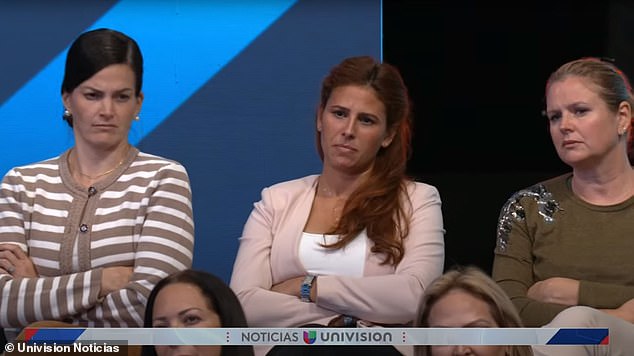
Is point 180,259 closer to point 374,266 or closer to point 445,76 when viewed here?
point 374,266

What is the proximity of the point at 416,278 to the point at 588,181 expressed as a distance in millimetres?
623

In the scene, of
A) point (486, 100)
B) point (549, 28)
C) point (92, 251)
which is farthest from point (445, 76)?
point (92, 251)

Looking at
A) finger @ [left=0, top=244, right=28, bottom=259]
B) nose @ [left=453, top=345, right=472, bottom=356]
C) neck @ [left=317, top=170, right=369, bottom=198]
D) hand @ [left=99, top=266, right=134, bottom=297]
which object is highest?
neck @ [left=317, top=170, right=369, bottom=198]

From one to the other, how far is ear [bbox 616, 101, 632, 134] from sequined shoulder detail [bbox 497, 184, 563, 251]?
0.98ft

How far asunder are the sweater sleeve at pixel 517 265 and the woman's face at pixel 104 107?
4.04ft

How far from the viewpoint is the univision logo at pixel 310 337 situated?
305 centimetres

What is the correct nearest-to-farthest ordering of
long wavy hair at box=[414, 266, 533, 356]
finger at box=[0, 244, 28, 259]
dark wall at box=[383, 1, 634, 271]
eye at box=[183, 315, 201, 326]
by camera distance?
long wavy hair at box=[414, 266, 533, 356]
eye at box=[183, 315, 201, 326]
finger at box=[0, 244, 28, 259]
dark wall at box=[383, 1, 634, 271]

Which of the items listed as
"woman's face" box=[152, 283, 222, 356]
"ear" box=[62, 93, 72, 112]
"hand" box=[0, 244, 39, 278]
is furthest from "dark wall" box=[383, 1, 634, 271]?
"hand" box=[0, 244, 39, 278]

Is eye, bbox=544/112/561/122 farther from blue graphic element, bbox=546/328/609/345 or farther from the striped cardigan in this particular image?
the striped cardigan

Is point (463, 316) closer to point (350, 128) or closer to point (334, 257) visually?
point (334, 257)

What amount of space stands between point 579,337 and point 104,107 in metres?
1.58

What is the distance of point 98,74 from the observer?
3297 millimetres

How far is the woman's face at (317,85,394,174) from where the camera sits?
3.31 metres

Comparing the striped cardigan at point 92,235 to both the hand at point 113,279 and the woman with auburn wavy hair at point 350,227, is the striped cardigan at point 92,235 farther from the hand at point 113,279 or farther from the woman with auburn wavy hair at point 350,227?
the woman with auburn wavy hair at point 350,227
